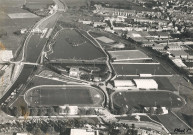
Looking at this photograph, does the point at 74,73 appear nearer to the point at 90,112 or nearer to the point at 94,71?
the point at 94,71

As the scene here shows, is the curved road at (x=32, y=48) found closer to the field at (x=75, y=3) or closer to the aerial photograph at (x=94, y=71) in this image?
the aerial photograph at (x=94, y=71)

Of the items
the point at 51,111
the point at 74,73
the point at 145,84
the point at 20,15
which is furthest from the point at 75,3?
the point at 51,111

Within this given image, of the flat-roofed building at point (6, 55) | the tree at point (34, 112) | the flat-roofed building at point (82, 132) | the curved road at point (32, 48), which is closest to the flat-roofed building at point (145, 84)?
the flat-roofed building at point (82, 132)

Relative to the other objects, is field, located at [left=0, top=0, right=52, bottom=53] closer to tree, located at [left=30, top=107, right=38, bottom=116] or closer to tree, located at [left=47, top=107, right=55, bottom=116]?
tree, located at [left=30, top=107, right=38, bottom=116]

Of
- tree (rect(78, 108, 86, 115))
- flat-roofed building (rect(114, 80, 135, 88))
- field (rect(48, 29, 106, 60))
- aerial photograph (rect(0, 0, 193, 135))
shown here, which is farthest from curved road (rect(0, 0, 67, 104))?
flat-roofed building (rect(114, 80, 135, 88))

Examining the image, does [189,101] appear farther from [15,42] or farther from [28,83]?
[15,42]

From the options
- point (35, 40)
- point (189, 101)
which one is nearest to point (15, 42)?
point (35, 40)
